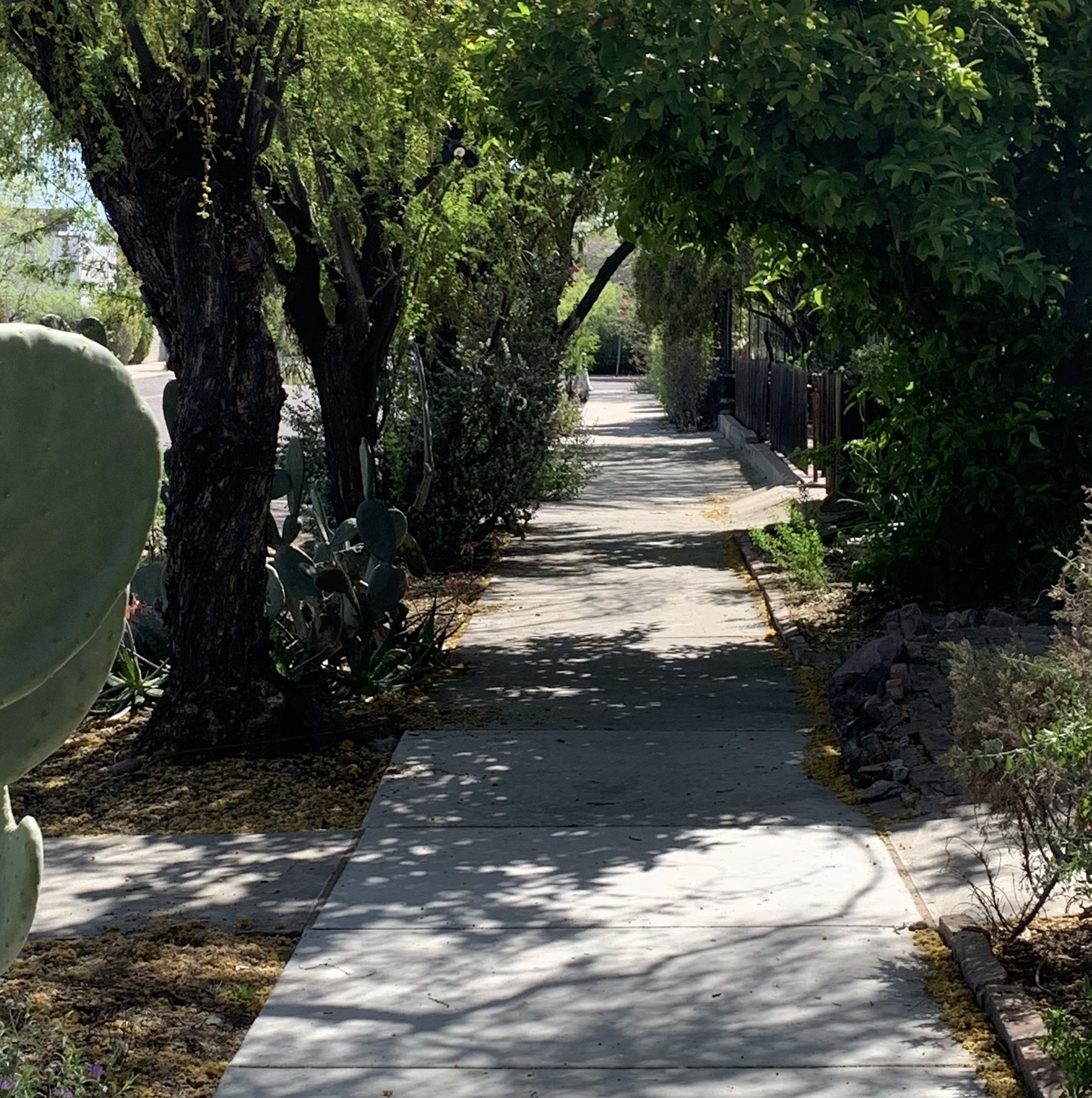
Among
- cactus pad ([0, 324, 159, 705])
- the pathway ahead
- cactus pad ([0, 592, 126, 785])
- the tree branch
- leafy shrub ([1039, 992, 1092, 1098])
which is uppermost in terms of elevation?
the tree branch

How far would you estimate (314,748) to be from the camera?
8.16 metres

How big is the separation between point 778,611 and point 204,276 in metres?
5.37

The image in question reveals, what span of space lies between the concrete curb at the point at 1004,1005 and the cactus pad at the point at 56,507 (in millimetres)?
2621

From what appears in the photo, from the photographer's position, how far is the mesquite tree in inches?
308

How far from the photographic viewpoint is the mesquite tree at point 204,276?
7812 mm

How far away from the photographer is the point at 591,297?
54.5 feet

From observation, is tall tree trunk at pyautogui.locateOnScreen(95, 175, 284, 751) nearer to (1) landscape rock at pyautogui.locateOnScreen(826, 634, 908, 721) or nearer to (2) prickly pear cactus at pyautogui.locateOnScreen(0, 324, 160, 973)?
(1) landscape rock at pyautogui.locateOnScreen(826, 634, 908, 721)

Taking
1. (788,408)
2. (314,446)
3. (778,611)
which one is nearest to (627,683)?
(778,611)

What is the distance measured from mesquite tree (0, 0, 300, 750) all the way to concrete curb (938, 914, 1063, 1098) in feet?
12.9

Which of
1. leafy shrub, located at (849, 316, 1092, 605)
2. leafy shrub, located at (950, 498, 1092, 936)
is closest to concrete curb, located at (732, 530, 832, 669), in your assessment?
leafy shrub, located at (849, 316, 1092, 605)

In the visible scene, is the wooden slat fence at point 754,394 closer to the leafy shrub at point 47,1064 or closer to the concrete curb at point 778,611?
the concrete curb at point 778,611

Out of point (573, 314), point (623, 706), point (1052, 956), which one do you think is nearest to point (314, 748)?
point (623, 706)

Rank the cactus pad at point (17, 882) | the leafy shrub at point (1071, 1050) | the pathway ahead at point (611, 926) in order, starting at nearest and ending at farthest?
1. the cactus pad at point (17, 882)
2. the leafy shrub at point (1071, 1050)
3. the pathway ahead at point (611, 926)

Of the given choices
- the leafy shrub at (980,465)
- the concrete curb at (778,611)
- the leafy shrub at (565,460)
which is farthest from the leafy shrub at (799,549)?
the leafy shrub at (565,460)
